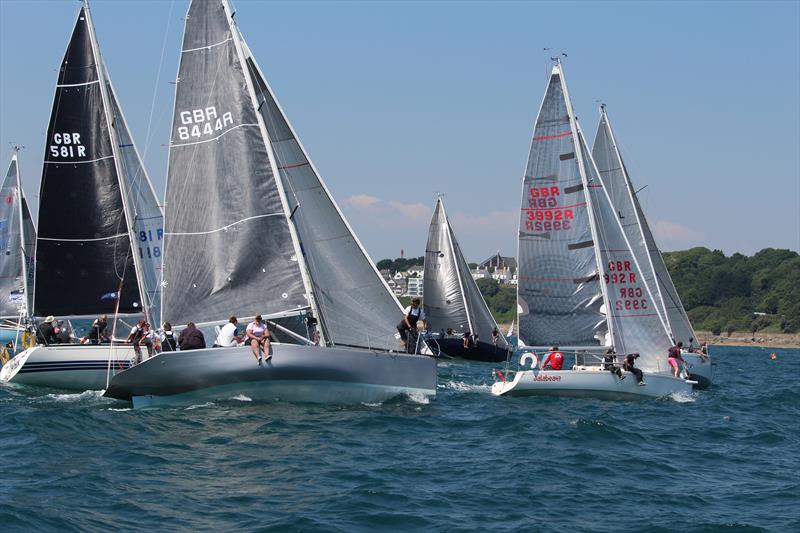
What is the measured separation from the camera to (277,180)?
23.5 meters

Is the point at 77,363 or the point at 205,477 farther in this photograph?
the point at 77,363

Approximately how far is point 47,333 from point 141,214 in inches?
176

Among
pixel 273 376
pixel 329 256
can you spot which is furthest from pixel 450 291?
Answer: pixel 273 376

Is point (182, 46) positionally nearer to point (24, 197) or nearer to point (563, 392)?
point (563, 392)

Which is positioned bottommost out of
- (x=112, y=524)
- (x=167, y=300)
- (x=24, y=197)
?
(x=112, y=524)

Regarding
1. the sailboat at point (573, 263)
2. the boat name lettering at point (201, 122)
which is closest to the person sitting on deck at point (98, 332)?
the boat name lettering at point (201, 122)

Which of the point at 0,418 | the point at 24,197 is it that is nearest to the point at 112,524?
the point at 0,418

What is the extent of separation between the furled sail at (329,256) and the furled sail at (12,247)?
67.8 feet

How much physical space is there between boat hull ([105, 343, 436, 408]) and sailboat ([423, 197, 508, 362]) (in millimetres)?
25640

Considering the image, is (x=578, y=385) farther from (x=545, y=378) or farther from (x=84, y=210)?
(x=84, y=210)

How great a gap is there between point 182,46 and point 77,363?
27.7 ft

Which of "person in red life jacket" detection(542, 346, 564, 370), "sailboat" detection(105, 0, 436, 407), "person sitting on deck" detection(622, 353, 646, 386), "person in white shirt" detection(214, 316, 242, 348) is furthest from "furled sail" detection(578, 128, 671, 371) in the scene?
"person in white shirt" detection(214, 316, 242, 348)

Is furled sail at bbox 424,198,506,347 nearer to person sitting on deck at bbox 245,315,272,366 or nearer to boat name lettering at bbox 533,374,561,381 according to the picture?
boat name lettering at bbox 533,374,561,381

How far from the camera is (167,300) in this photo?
24.1 metres
